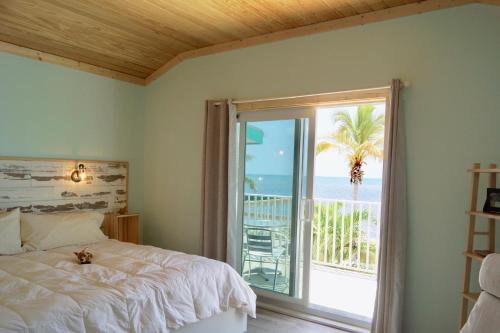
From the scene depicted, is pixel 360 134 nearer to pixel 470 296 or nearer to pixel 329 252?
pixel 329 252

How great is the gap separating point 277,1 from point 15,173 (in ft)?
9.55

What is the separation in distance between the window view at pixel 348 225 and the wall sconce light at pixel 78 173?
2564 millimetres

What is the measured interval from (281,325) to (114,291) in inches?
64.9

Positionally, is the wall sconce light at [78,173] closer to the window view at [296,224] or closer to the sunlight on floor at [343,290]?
the window view at [296,224]

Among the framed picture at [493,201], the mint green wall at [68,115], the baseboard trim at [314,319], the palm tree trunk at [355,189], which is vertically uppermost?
the mint green wall at [68,115]

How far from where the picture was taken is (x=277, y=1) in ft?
A: 9.03

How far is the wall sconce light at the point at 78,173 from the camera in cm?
373

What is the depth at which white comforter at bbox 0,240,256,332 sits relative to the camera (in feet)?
5.83

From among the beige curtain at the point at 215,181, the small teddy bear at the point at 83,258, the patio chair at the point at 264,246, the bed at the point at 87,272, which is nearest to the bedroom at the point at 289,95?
the beige curtain at the point at 215,181

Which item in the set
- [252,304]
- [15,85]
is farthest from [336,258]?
[15,85]

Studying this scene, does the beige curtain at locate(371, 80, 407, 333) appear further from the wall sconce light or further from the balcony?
the wall sconce light

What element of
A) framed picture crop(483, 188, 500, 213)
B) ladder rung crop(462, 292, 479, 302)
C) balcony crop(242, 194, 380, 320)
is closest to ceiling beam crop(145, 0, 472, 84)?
framed picture crop(483, 188, 500, 213)

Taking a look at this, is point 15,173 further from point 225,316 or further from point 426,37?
point 426,37

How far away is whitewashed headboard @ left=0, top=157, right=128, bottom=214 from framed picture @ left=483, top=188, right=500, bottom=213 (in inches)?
147
